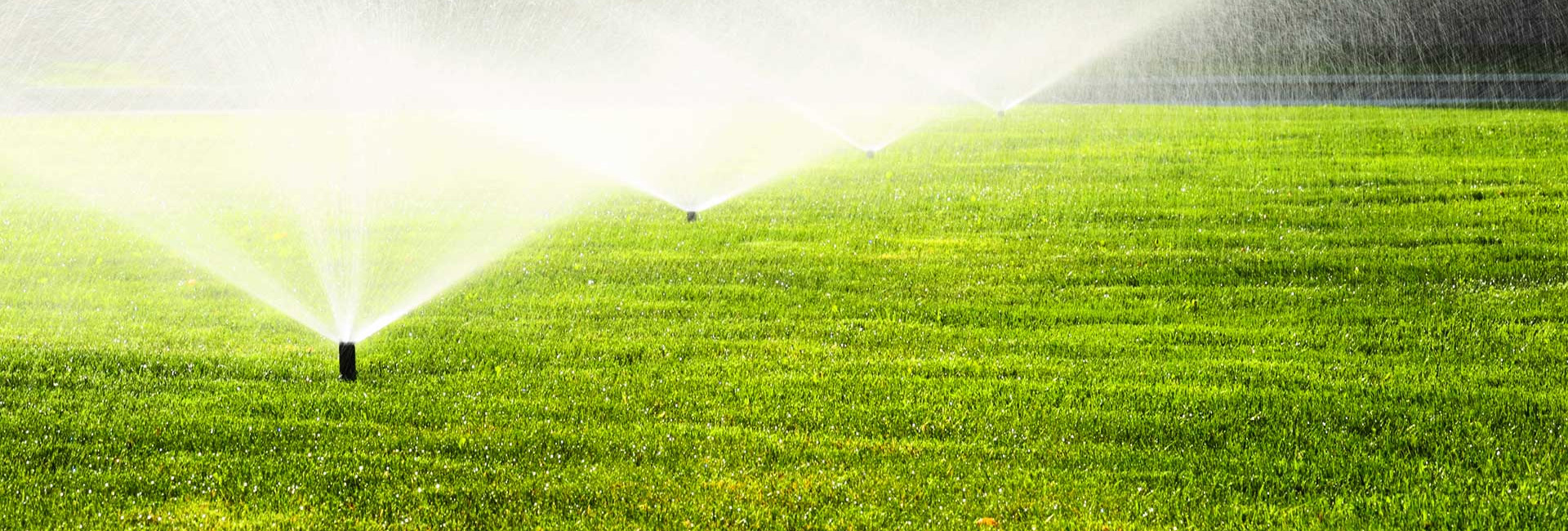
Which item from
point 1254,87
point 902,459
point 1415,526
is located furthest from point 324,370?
point 1254,87

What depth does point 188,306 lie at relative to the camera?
8.30 meters

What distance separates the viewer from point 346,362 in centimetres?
649

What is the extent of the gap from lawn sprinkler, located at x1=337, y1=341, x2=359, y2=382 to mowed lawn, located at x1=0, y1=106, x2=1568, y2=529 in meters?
0.13

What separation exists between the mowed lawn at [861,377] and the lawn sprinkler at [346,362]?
0.43 ft

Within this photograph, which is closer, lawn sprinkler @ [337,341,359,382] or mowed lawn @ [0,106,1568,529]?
mowed lawn @ [0,106,1568,529]

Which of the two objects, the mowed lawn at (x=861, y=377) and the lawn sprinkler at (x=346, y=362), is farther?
the lawn sprinkler at (x=346, y=362)

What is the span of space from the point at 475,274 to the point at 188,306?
5.70 feet

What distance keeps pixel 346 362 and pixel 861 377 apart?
7.91ft

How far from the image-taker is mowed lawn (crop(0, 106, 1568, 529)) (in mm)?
4984

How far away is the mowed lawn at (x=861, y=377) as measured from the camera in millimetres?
4984

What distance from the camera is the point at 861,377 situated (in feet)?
21.5

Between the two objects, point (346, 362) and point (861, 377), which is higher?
point (346, 362)

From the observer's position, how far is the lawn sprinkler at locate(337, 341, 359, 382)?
6.46 metres

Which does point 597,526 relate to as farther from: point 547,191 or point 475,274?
point 547,191
